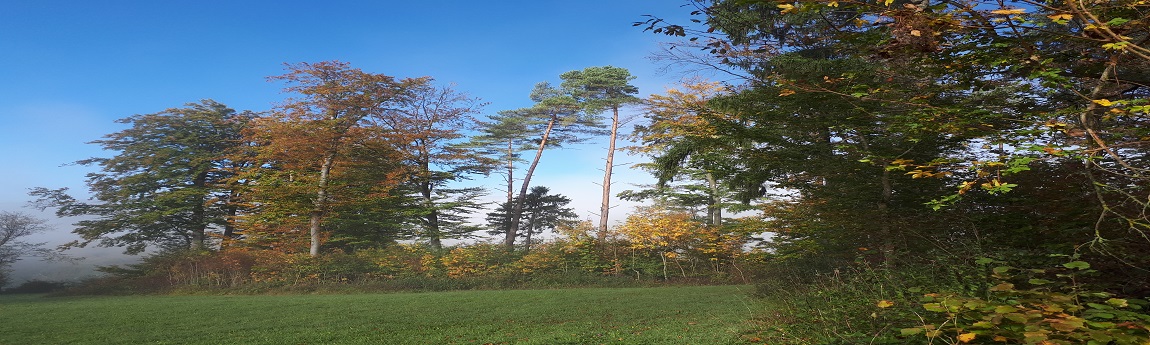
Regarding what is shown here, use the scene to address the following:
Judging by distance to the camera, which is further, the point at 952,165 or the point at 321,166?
the point at 321,166

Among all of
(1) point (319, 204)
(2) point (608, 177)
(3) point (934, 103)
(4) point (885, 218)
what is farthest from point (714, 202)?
(3) point (934, 103)

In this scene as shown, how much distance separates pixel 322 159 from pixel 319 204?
2.60 m

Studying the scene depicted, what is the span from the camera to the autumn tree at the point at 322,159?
82.8 feet

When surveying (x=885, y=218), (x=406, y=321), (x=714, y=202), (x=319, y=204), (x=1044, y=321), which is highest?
(x=319, y=204)

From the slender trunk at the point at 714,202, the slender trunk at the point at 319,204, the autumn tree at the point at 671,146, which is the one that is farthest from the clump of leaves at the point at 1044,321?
the slender trunk at the point at 319,204

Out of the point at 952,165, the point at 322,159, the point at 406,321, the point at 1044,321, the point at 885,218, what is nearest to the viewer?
the point at 1044,321

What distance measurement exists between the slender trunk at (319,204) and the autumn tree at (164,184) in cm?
630

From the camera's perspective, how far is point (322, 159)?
1053 inches

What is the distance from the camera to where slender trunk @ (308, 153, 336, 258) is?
2486cm

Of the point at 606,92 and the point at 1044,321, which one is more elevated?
the point at 606,92

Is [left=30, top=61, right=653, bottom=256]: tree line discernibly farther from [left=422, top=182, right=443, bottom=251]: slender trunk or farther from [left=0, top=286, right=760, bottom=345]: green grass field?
[left=0, top=286, right=760, bottom=345]: green grass field

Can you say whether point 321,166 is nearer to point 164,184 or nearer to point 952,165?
point 164,184

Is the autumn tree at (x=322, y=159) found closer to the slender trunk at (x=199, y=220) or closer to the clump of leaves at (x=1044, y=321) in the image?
the slender trunk at (x=199, y=220)

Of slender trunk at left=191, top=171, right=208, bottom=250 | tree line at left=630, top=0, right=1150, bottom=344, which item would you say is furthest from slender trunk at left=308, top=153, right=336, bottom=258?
tree line at left=630, top=0, right=1150, bottom=344
